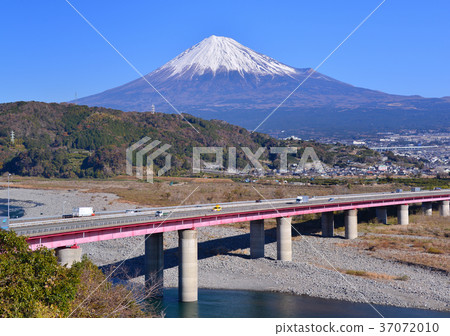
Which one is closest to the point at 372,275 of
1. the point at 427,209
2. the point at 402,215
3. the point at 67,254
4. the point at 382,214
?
the point at 67,254

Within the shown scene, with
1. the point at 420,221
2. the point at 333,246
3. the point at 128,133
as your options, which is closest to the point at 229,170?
the point at 128,133

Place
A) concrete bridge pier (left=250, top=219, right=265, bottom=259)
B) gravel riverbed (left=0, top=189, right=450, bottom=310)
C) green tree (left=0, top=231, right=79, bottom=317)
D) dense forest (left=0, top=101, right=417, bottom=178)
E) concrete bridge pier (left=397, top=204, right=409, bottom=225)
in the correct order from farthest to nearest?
dense forest (left=0, top=101, right=417, bottom=178)
concrete bridge pier (left=397, top=204, right=409, bottom=225)
concrete bridge pier (left=250, top=219, right=265, bottom=259)
gravel riverbed (left=0, top=189, right=450, bottom=310)
green tree (left=0, top=231, right=79, bottom=317)

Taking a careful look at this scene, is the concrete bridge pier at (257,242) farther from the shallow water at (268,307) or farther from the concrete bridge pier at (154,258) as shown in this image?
the concrete bridge pier at (154,258)

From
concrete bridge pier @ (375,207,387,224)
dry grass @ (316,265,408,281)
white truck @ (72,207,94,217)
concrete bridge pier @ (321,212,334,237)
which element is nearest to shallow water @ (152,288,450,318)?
dry grass @ (316,265,408,281)

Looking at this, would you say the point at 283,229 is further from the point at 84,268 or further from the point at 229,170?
the point at 229,170

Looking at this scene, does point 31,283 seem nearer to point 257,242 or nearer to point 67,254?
point 67,254

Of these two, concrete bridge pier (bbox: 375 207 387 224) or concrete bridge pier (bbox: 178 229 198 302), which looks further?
concrete bridge pier (bbox: 375 207 387 224)

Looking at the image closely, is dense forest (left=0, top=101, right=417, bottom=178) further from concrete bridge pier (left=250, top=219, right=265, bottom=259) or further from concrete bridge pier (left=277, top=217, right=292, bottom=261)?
concrete bridge pier (left=277, top=217, right=292, bottom=261)
